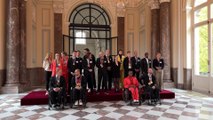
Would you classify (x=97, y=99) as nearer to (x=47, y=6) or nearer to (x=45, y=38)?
(x=45, y=38)

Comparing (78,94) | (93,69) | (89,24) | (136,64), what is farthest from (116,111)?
(89,24)

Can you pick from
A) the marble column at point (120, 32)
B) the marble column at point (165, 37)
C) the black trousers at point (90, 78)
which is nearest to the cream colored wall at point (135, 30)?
the marble column at point (120, 32)

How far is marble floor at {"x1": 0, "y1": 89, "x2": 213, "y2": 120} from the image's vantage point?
396 cm

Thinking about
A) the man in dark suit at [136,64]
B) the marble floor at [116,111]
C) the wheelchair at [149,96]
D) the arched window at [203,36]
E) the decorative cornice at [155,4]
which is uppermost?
the decorative cornice at [155,4]

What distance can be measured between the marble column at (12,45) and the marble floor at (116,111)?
1504 millimetres

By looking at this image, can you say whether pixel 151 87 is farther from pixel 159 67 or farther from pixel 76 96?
pixel 76 96

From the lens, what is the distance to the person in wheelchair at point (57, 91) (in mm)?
4647

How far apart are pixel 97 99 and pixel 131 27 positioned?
620 cm

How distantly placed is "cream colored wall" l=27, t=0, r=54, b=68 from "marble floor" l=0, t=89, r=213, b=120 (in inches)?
146

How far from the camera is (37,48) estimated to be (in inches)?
351

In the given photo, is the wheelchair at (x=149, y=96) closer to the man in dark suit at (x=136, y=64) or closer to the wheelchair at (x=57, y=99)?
the man in dark suit at (x=136, y=64)

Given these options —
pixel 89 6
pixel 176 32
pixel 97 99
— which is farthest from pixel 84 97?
pixel 89 6

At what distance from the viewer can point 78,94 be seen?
4.87 m

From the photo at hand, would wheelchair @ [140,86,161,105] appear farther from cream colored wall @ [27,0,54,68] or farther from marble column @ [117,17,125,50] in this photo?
cream colored wall @ [27,0,54,68]
